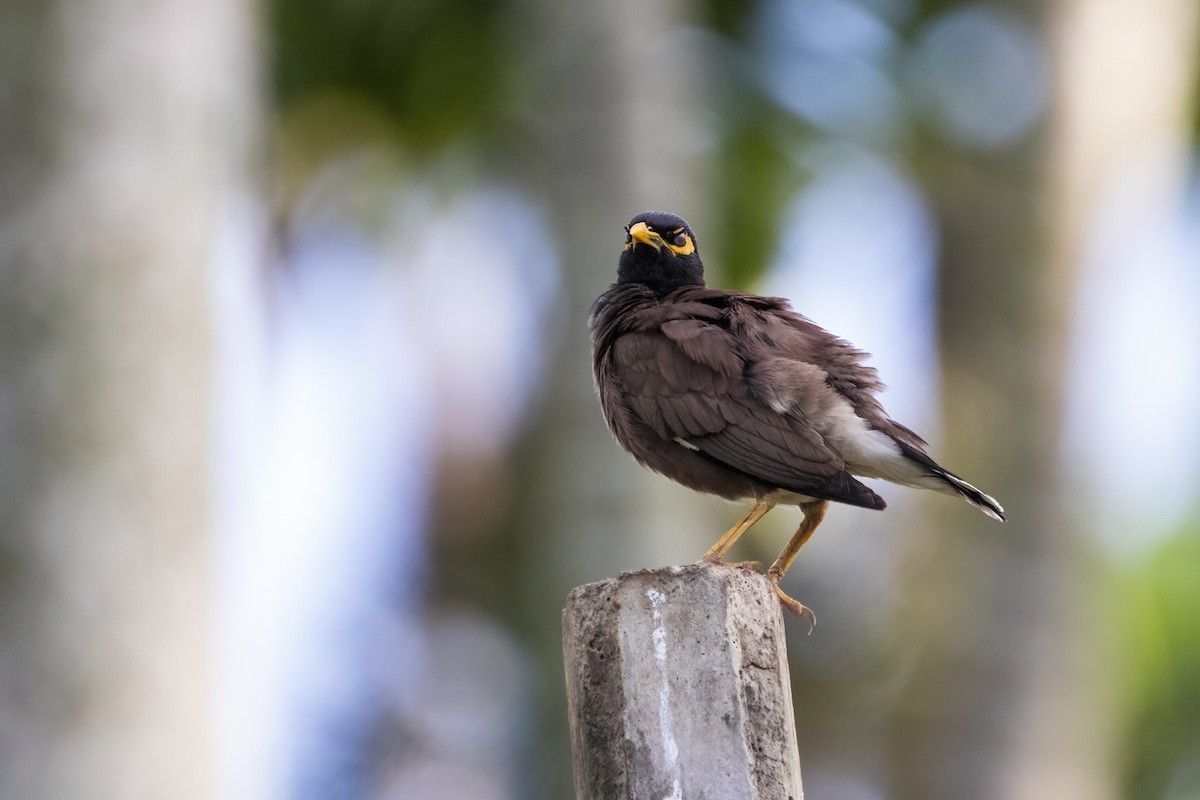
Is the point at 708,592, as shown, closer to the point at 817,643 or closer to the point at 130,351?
the point at 130,351

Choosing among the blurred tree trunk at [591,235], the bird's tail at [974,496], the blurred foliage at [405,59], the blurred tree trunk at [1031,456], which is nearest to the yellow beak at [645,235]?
the bird's tail at [974,496]

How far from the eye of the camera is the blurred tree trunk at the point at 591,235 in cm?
884

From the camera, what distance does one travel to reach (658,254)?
234 inches

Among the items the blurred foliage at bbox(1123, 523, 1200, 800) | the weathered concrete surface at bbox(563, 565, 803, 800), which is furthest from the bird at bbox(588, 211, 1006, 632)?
the blurred foliage at bbox(1123, 523, 1200, 800)

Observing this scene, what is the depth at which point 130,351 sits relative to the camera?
21.4ft

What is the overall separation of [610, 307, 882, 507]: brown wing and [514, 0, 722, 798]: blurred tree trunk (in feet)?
12.0

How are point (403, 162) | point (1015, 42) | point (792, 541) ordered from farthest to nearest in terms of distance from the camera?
point (403, 162)
point (1015, 42)
point (792, 541)

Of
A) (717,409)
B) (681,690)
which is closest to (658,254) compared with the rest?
(717,409)

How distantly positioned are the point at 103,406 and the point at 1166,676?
12.7 metres

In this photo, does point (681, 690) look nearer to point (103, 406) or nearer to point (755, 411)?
point (755, 411)

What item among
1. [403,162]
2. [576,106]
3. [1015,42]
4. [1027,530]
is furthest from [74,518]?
→ [403,162]

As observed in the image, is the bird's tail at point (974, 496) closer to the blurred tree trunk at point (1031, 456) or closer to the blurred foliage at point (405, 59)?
the blurred tree trunk at point (1031, 456)

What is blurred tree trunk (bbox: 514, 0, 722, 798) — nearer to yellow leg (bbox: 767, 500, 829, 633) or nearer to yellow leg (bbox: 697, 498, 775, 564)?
yellow leg (bbox: 767, 500, 829, 633)

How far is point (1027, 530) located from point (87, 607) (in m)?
5.78
